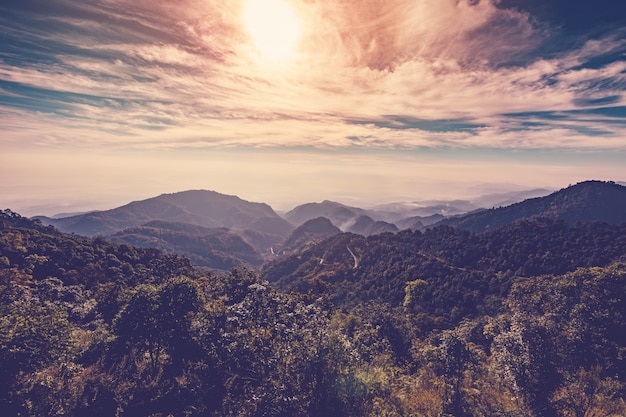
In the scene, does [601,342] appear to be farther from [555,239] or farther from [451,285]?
[555,239]

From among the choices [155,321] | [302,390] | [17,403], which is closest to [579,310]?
[302,390]

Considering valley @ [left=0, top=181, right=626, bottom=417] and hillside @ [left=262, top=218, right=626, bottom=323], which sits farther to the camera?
hillside @ [left=262, top=218, right=626, bottom=323]

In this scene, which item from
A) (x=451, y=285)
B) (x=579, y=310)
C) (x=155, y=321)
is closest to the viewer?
(x=155, y=321)

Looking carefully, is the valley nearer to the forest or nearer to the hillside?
the forest

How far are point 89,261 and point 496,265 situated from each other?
121 meters

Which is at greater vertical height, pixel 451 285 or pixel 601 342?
pixel 601 342

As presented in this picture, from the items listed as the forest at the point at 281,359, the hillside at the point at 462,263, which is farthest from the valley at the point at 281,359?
the hillside at the point at 462,263

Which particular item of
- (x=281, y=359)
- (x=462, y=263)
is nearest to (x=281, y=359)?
(x=281, y=359)

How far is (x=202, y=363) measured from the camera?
30703 mm

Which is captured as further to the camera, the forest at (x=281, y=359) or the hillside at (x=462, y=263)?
the hillside at (x=462, y=263)

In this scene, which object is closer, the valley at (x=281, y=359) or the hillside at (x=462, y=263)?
the valley at (x=281, y=359)

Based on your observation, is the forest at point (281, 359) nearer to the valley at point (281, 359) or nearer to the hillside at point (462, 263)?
the valley at point (281, 359)

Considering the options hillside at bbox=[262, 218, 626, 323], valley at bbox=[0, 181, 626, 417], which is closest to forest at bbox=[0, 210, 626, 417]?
valley at bbox=[0, 181, 626, 417]

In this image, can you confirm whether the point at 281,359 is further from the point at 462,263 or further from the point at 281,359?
the point at 462,263
